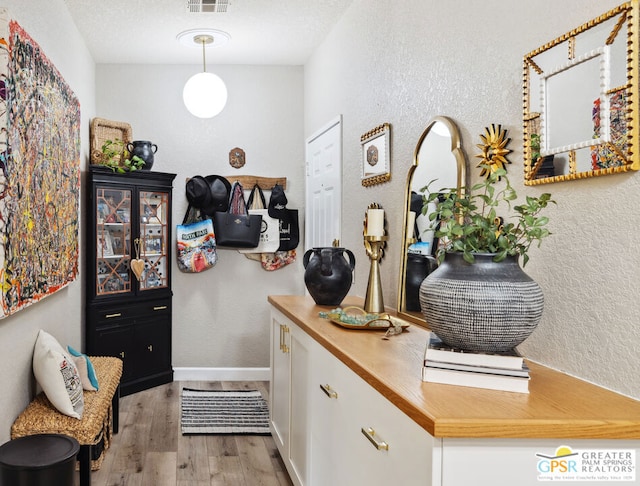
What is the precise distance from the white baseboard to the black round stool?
97.6 inches

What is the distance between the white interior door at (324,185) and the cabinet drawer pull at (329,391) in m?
1.75

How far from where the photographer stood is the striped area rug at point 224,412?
11.0 feet

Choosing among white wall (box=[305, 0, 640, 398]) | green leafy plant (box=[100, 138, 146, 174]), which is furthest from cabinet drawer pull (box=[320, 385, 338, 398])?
green leafy plant (box=[100, 138, 146, 174])

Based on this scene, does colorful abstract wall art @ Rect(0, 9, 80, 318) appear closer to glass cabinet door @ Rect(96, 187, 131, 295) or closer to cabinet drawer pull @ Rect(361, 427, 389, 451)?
glass cabinet door @ Rect(96, 187, 131, 295)

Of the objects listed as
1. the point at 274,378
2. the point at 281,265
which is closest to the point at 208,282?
the point at 281,265

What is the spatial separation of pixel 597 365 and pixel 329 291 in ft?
4.63

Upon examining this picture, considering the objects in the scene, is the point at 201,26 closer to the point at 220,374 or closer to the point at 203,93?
the point at 203,93

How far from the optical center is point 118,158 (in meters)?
3.94

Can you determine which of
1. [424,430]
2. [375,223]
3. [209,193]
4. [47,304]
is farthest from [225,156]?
[424,430]

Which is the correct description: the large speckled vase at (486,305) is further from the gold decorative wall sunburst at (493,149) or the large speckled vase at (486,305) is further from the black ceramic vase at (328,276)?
the black ceramic vase at (328,276)

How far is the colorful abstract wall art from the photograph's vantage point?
1929 mm

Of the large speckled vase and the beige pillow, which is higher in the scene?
the large speckled vase

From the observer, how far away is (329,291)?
8.46ft

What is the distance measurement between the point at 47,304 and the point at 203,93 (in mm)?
1802
